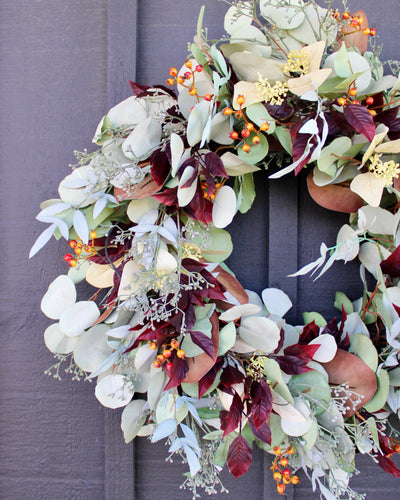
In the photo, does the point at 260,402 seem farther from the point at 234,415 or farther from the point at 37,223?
the point at 37,223

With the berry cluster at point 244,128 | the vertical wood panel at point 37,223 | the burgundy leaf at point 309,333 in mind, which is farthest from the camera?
the vertical wood panel at point 37,223

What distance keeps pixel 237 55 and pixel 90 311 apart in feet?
1.80

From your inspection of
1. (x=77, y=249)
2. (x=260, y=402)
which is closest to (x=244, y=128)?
(x=77, y=249)

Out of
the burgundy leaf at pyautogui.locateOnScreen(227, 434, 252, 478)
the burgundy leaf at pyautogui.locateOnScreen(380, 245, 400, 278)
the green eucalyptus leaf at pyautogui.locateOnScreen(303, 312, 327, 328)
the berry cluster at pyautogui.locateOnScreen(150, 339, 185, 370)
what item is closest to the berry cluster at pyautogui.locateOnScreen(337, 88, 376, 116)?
the burgundy leaf at pyautogui.locateOnScreen(380, 245, 400, 278)

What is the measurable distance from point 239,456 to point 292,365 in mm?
204

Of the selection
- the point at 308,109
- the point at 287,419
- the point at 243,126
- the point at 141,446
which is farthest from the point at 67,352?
the point at 308,109

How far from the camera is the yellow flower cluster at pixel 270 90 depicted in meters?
0.74

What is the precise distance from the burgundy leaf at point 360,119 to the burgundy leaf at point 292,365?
1.40 feet

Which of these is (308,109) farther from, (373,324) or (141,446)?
(141,446)

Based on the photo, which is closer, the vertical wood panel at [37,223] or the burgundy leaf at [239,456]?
the burgundy leaf at [239,456]

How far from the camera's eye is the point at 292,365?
2.61 ft

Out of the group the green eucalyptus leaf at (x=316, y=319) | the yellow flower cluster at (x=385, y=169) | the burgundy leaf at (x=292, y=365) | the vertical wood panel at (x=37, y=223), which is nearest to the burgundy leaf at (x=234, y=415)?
the burgundy leaf at (x=292, y=365)

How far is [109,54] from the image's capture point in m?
0.97

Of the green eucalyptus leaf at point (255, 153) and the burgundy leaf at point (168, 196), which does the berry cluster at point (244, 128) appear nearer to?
the green eucalyptus leaf at point (255, 153)
